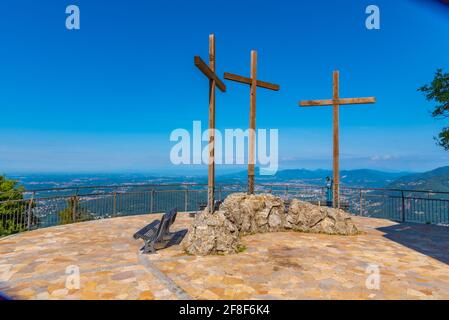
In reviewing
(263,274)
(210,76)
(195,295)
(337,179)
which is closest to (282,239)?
(263,274)

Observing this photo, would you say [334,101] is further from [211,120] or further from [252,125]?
[211,120]

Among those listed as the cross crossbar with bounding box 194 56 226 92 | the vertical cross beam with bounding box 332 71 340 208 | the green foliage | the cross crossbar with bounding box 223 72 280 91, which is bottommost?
the green foliage

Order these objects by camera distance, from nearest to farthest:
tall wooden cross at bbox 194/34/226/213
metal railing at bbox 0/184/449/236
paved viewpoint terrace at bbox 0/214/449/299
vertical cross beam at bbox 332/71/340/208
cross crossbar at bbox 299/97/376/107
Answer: paved viewpoint terrace at bbox 0/214/449/299, tall wooden cross at bbox 194/34/226/213, cross crossbar at bbox 299/97/376/107, vertical cross beam at bbox 332/71/340/208, metal railing at bbox 0/184/449/236

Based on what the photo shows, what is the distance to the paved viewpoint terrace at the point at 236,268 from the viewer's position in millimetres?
3742

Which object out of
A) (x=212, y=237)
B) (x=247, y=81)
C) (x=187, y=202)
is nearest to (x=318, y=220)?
(x=212, y=237)

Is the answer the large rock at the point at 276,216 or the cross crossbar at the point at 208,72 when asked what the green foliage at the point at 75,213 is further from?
the cross crossbar at the point at 208,72

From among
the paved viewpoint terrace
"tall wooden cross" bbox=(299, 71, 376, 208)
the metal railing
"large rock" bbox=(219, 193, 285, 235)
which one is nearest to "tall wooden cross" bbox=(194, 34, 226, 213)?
"large rock" bbox=(219, 193, 285, 235)

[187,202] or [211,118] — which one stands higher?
[211,118]

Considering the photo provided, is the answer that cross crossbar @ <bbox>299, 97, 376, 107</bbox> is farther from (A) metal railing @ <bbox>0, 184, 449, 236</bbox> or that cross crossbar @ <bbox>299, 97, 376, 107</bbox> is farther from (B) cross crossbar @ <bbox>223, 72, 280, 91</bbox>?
(A) metal railing @ <bbox>0, 184, 449, 236</bbox>

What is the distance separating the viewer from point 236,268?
474cm

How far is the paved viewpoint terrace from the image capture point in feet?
12.3

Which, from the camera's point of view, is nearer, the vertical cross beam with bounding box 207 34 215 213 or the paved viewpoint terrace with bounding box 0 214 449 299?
the paved viewpoint terrace with bounding box 0 214 449 299

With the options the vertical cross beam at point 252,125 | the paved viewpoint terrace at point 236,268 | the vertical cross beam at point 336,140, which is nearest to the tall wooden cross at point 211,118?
the paved viewpoint terrace at point 236,268
